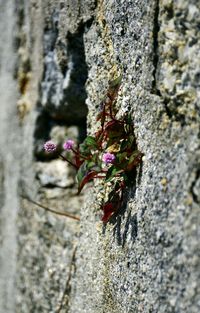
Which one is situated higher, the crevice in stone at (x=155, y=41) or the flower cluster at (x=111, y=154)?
the crevice in stone at (x=155, y=41)

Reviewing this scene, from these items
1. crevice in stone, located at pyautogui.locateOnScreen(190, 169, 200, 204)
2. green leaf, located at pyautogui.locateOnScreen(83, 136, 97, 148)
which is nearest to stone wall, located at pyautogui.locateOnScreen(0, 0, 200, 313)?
crevice in stone, located at pyautogui.locateOnScreen(190, 169, 200, 204)

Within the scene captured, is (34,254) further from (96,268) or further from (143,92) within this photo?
(143,92)

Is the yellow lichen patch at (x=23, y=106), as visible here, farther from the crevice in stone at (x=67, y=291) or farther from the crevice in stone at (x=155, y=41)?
the crevice in stone at (x=155, y=41)

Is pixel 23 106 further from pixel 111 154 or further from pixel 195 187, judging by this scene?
pixel 195 187

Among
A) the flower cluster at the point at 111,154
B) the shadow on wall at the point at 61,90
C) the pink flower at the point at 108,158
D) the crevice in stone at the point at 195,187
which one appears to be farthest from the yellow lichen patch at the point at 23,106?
the crevice in stone at the point at 195,187

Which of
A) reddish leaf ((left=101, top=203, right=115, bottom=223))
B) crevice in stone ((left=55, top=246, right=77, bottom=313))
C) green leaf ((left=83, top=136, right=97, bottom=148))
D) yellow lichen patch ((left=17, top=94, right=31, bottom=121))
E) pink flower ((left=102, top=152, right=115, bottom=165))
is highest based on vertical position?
yellow lichen patch ((left=17, top=94, right=31, bottom=121))

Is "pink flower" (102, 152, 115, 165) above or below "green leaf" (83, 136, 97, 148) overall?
below

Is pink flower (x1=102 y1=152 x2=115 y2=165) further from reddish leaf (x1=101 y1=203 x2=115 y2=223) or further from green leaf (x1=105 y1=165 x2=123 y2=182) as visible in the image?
reddish leaf (x1=101 y1=203 x2=115 y2=223)
